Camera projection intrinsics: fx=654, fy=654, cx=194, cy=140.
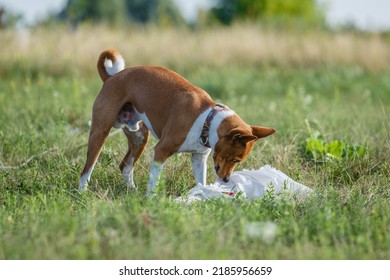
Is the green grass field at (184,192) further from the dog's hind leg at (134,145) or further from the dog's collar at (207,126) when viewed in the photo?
the dog's collar at (207,126)

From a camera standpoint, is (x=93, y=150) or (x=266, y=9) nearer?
(x=93, y=150)

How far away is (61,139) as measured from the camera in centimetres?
657

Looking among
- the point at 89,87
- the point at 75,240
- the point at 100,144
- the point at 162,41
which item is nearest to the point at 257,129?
the point at 100,144

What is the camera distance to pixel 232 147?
5000 mm

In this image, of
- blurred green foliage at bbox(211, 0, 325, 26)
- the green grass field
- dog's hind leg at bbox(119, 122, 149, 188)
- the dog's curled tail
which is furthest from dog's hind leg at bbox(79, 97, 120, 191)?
blurred green foliage at bbox(211, 0, 325, 26)

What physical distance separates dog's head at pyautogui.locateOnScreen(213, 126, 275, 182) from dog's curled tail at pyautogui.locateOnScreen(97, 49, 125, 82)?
1.32 m

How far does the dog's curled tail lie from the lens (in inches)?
227

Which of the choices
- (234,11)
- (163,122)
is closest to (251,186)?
(163,122)

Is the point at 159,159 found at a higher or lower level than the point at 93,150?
higher

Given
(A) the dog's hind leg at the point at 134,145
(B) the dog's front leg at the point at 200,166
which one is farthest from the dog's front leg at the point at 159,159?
(A) the dog's hind leg at the point at 134,145

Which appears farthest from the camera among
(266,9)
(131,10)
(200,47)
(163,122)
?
(131,10)

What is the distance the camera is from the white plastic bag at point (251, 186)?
16.3ft

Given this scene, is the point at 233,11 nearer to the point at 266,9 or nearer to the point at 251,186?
the point at 266,9

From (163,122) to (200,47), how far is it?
9.65 metres
